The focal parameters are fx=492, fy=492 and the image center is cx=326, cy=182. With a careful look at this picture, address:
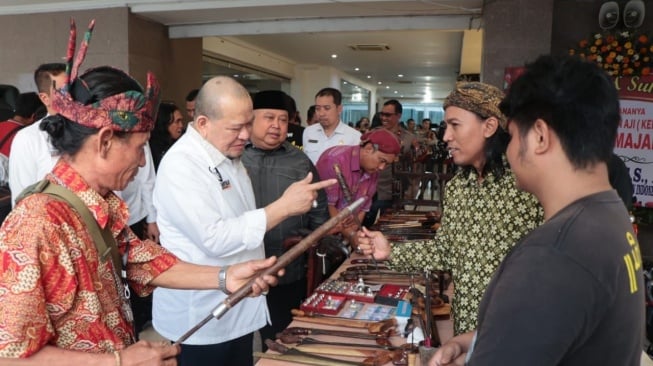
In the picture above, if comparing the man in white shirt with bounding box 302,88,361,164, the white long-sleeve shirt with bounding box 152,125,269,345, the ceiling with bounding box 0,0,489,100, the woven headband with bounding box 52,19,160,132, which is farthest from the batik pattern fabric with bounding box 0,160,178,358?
the ceiling with bounding box 0,0,489,100

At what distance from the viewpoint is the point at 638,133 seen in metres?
4.65

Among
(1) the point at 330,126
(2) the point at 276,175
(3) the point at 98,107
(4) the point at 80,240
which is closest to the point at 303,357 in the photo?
(4) the point at 80,240

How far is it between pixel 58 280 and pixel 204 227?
0.76 metres

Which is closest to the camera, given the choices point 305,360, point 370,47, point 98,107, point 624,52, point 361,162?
point 98,107

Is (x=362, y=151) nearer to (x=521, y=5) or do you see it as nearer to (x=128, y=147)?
(x=128, y=147)

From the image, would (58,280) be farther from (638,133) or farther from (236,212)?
(638,133)

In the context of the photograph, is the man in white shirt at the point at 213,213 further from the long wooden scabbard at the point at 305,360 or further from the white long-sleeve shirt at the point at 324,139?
the white long-sleeve shirt at the point at 324,139

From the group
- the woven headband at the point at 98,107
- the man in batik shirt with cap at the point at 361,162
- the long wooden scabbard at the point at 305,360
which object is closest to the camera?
the woven headband at the point at 98,107

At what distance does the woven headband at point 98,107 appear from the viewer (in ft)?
3.55

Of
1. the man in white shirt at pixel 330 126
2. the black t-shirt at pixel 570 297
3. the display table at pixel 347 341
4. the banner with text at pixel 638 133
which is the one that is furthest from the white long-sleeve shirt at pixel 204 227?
the banner with text at pixel 638 133

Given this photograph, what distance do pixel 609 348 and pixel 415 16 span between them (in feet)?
17.9

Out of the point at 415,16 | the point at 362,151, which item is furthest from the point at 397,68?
the point at 362,151

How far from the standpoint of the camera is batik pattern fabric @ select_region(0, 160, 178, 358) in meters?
0.90

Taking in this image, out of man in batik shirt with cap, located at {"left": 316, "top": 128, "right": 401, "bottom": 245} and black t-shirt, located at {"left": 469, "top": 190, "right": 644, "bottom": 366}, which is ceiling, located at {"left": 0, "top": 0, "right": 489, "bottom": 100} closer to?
man in batik shirt with cap, located at {"left": 316, "top": 128, "right": 401, "bottom": 245}
